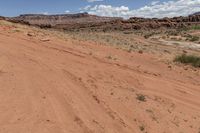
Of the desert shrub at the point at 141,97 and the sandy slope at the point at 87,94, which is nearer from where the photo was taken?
the sandy slope at the point at 87,94

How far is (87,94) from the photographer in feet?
32.9

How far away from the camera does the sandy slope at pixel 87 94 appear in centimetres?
805

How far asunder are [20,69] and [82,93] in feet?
8.85

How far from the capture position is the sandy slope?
8047mm

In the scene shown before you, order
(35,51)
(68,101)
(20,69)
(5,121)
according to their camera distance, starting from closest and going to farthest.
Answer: (5,121) < (68,101) < (20,69) < (35,51)

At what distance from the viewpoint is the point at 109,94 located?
10430 mm

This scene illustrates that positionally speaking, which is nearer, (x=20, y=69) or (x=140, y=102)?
(x=140, y=102)

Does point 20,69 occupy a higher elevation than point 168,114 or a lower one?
higher

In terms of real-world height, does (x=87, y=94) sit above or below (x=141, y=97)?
above

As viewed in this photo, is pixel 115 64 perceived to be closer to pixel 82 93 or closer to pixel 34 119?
pixel 82 93

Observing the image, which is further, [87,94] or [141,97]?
[141,97]

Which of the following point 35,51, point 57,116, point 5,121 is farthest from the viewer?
point 35,51

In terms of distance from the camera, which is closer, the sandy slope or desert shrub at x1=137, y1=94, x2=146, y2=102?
the sandy slope

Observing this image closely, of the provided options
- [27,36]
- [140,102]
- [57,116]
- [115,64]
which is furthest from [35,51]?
[57,116]
